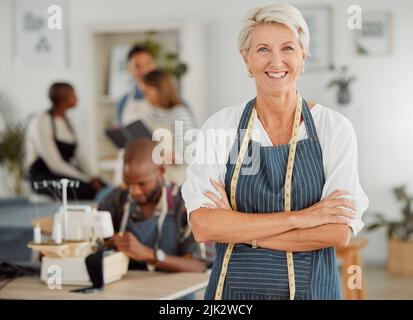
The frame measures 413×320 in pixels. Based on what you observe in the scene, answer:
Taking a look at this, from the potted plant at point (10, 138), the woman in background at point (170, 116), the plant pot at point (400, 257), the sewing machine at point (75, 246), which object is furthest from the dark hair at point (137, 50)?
the sewing machine at point (75, 246)

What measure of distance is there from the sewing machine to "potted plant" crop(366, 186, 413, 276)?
2.01 meters

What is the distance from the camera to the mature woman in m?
1.74

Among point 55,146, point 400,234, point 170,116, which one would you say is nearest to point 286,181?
point 170,116

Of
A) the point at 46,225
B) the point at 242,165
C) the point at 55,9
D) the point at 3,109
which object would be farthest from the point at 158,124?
the point at 3,109

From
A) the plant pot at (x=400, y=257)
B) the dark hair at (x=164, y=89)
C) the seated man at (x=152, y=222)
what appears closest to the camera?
the seated man at (x=152, y=222)

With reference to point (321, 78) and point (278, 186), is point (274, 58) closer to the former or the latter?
point (278, 186)

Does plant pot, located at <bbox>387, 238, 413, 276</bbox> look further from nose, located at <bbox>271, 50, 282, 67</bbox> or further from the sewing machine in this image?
nose, located at <bbox>271, 50, 282, 67</bbox>

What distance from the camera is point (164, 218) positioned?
2.64 metres

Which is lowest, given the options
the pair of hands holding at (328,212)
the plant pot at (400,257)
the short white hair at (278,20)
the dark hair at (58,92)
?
the plant pot at (400,257)

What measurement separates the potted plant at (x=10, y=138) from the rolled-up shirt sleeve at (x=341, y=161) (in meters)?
4.09

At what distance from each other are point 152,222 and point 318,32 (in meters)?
0.84

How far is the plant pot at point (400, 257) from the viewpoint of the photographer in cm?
392

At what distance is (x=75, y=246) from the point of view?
2.30 metres

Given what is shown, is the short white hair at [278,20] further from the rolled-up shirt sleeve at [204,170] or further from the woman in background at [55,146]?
the woman in background at [55,146]
